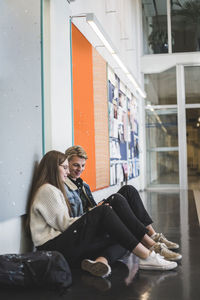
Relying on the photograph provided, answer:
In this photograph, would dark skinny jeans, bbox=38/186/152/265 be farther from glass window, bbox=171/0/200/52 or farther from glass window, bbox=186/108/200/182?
glass window, bbox=186/108/200/182

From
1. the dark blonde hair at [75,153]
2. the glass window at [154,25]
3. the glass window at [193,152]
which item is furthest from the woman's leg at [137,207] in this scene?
the glass window at [193,152]

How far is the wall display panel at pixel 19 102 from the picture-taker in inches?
110

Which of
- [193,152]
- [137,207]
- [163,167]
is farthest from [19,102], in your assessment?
[193,152]

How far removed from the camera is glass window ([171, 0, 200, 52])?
11.1 metres

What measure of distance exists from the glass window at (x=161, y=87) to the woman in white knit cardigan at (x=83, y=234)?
8.78 m

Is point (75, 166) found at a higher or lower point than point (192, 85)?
lower

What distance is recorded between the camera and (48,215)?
Answer: 2.84m

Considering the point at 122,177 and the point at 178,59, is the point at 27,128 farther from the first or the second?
the point at 178,59

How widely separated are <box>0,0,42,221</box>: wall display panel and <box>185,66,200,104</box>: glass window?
27.4ft

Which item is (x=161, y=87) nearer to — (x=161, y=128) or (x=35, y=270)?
(x=161, y=128)

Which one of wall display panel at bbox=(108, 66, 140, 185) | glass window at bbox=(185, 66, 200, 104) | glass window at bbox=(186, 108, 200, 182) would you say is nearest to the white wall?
wall display panel at bbox=(108, 66, 140, 185)

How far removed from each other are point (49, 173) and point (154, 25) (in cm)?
934

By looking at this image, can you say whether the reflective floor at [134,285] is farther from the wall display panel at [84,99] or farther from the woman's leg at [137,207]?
the wall display panel at [84,99]

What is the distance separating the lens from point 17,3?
3.06m
